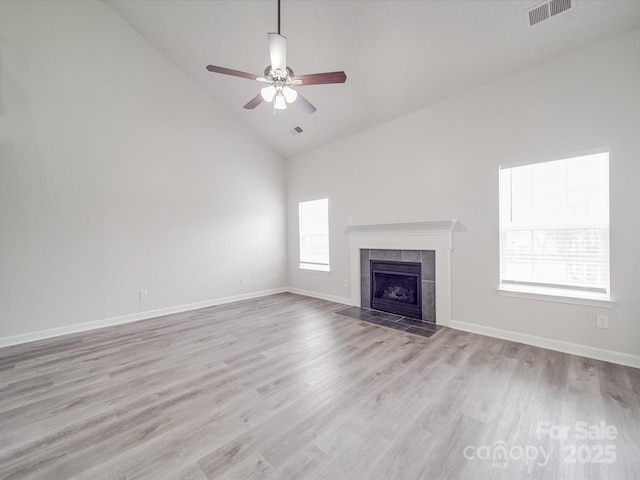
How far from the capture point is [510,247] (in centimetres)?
328

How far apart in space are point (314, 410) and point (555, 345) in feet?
9.14

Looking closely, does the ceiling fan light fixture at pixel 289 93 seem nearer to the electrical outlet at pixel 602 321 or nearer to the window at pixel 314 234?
the window at pixel 314 234

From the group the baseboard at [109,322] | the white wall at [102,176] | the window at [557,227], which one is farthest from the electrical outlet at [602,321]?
the white wall at [102,176]

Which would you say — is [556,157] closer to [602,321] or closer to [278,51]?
[602,321]

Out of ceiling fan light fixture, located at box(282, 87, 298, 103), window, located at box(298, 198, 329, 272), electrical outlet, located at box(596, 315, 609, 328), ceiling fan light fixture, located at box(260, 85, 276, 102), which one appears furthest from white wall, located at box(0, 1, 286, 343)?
electrical outlet, located at box(596, 315, 609, 328)

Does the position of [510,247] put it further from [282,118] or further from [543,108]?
[282,118]

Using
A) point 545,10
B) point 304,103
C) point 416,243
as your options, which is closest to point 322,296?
point 416,243

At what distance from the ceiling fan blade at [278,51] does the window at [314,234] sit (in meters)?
3.22

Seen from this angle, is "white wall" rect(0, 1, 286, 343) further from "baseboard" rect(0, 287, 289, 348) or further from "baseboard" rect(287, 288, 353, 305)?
"baseboard" rect(287, 288, 353, 305)

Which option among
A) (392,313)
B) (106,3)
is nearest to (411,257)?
(392,313)

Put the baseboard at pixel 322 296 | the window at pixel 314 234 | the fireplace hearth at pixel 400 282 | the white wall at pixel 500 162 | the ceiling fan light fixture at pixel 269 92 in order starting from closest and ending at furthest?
1. the ceiling fan light fixture at pixel 269 92
2. the white wall at pixel 500 162
3. the fireplace hearth at pixel 400 282
4. the baseboard at pixel 322 296
5. the window at pixel 314 234

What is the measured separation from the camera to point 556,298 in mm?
2879

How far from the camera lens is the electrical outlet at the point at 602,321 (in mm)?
2628

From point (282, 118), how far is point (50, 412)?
16.0 feet
